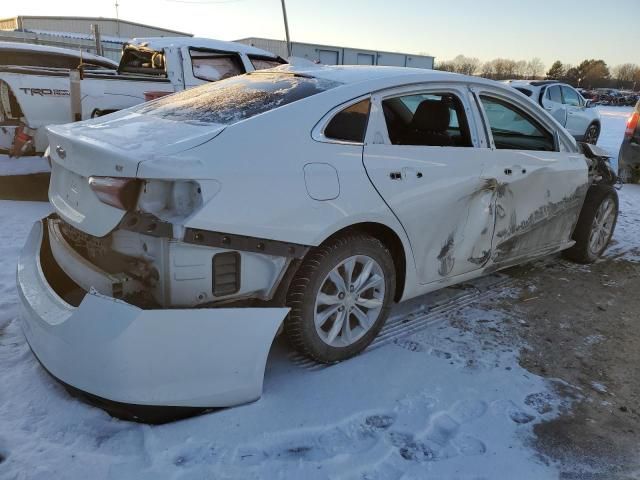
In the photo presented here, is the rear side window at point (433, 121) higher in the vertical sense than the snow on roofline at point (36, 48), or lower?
lower

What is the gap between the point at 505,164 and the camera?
3584 mm

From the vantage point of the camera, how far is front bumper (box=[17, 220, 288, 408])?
2197 millimetres

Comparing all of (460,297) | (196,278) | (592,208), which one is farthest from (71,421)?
(592,208)

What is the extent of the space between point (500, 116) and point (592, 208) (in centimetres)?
143

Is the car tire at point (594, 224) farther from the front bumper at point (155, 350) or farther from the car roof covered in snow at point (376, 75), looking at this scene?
the front bumper at point (155, 350)

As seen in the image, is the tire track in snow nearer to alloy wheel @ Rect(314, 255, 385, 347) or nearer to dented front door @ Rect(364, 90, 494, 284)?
alloy wheel @ Rect(314, 255, 385, 347)

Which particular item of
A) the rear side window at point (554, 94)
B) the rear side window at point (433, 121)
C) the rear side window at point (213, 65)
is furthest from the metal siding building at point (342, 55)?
the rear side window at point (433, 121)

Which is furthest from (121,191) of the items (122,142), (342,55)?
(342,55)

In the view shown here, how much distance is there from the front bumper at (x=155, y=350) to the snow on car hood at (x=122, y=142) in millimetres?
604

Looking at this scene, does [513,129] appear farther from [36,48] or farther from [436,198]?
[36,48]

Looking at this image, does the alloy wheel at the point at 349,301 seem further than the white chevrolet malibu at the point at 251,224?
Yes

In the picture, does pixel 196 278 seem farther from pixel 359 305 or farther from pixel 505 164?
pixel 505 164

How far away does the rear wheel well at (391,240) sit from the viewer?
2879 mm

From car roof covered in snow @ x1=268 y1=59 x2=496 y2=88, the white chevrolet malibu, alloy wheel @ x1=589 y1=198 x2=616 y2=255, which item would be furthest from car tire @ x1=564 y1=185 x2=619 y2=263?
car roof covered in snow @ x1=268 y1=59 x2=496 y2=88
